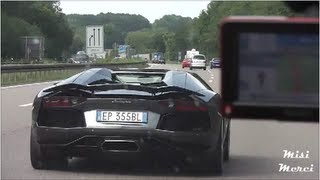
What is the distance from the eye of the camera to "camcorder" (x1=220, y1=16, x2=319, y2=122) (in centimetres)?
153

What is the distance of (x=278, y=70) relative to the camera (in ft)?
5.31

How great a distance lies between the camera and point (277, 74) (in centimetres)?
162

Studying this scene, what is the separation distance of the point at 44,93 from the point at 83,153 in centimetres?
72

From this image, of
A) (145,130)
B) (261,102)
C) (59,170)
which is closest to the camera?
(261,102)

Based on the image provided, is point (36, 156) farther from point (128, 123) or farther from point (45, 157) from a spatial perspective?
point (128, 123)

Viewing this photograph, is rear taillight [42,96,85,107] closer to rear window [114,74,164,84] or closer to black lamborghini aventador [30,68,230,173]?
black lamborghini aventador [30,68,230,173]

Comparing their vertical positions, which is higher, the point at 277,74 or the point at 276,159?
the point at 277,74

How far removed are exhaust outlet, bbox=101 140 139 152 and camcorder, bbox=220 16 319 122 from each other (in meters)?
4.61

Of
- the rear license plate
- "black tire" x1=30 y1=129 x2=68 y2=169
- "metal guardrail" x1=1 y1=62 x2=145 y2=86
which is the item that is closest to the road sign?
"metal guardrail" x1=1 y1=62 x2=145 y2=86

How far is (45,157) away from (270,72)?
5.28 metres

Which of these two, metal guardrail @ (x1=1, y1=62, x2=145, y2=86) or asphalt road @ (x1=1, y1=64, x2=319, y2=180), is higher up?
asphalt road @ (x1=1, y1=64, x2=319, y2=180)

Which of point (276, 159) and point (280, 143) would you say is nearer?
point (276, 159)

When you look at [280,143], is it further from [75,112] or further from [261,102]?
[261,102]

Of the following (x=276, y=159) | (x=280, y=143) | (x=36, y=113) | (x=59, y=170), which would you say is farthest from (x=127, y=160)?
(x=280, y=143)
